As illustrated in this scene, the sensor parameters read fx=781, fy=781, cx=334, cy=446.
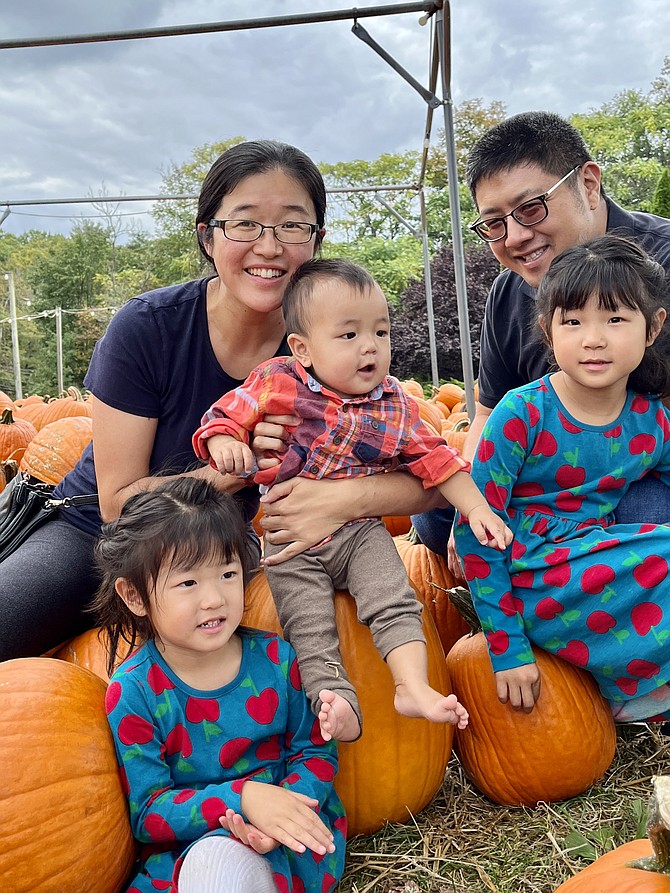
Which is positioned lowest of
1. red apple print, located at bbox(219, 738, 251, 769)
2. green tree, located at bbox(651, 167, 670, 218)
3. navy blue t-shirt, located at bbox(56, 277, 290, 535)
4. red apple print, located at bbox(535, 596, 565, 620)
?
red apple print, located at bbox(219, 738, 251, 769)

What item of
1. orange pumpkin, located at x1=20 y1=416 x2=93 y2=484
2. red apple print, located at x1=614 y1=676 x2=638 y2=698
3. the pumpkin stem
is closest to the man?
red apple print, located at x1=614 y1=676 x2=638 y2=698

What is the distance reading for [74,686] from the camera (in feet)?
5.59

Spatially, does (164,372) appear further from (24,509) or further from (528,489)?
(528,489)

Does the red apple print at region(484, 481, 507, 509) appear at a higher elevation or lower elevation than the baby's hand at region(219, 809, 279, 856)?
higher

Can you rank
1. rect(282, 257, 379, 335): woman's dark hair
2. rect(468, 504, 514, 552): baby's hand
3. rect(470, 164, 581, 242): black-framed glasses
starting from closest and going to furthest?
rect(468, 504, 514, 552): baby's hand
rect(282, 257, 379, 335): woman's dark hair
rect(470, 164, 581, 242): black-framed glasses

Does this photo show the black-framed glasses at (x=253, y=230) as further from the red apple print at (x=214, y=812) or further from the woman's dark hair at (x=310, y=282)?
the red apple print at (x=214, y=812)

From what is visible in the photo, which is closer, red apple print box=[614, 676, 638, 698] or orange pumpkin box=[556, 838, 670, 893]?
orange pumpkin box=[556, 838, 670, 893]

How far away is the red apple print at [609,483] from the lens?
6.61 feet

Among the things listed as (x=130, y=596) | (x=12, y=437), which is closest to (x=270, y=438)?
(x=130, y=596)

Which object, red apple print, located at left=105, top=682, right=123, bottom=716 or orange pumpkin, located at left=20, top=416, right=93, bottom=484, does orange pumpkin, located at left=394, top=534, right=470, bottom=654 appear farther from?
orange pumpkin, located at left=20, top=416, right=93, bottom=484

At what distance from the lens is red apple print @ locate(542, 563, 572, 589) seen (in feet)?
6.36

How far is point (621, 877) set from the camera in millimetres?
1209

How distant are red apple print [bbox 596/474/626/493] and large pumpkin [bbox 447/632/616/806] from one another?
0.46 meters

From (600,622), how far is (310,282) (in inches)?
43.6
